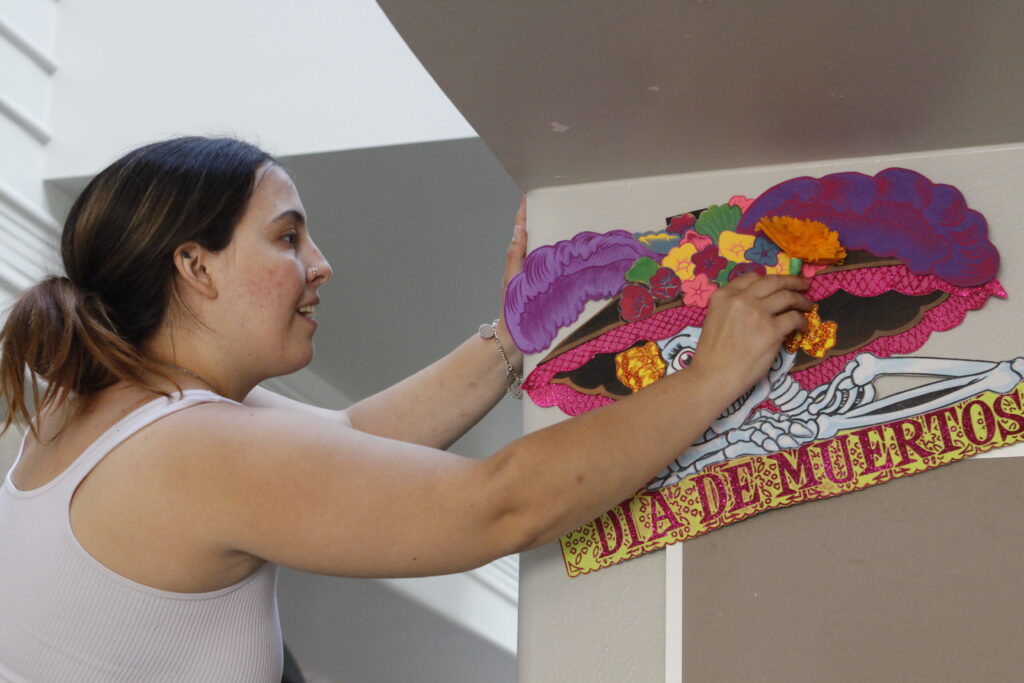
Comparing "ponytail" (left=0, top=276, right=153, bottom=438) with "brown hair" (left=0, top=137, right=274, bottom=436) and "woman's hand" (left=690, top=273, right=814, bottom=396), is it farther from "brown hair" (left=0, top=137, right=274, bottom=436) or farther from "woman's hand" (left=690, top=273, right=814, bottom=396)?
"woman's hand" (left=690, top=273, right=814, bottom=396)

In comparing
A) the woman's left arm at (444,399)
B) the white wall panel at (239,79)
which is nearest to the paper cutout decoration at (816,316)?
the woman's left arm at (444,399)

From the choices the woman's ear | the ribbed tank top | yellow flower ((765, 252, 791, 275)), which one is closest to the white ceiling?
yellow flower ((765, 252, 791, 275))

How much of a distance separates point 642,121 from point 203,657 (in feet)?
2.40

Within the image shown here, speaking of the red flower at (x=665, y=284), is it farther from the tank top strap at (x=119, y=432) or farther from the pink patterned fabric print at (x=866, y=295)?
the tank top strap at (x=119, y=432)

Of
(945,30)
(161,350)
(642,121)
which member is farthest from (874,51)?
(161,350)

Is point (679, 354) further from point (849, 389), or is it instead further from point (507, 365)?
point (507, 365)

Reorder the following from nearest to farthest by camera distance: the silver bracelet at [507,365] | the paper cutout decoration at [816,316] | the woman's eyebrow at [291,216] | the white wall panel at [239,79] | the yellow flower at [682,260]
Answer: the paper cutout decoration at [816,316], the yellow flower at [682,260], the woman's eyebrow at [291,216], the silver bracelet at [507,365], the white wall panel at [239,79]

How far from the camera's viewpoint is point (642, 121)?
1.14m

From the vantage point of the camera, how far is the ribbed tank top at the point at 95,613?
109 cm

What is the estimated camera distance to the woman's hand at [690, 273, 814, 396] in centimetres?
105

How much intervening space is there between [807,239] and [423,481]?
1.55ft

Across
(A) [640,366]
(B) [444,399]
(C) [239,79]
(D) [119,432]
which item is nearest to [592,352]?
(A) [640,366]

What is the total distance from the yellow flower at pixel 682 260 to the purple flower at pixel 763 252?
0.20 feet

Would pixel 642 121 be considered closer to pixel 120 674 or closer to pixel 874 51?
pixel 874 51
